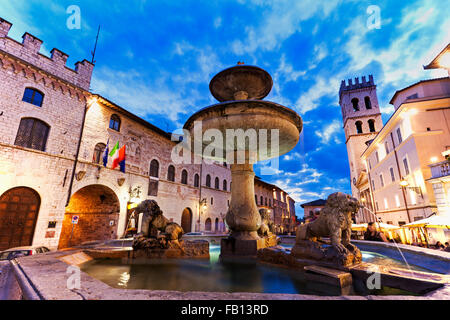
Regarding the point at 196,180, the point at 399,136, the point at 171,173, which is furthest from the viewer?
the point at 196,180

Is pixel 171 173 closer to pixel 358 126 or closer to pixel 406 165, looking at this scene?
pixel 406 165

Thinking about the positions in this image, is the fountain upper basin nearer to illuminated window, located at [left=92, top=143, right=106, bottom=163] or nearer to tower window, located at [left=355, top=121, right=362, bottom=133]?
illuminated window, located at [left=92, top=143, right=106, bottom=163]

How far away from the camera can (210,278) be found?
128 inches

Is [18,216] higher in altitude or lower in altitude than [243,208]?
lower

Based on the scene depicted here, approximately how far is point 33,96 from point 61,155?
330cm

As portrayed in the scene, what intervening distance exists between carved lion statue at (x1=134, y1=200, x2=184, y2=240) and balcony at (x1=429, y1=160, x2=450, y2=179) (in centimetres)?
1441

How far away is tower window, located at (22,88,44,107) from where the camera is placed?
10273 millimetres

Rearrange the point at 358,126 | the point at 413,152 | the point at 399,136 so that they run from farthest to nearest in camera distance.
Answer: the point at 358,126
the point at 399,136
the point at 413,152

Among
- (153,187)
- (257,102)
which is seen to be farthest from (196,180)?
(257,102)

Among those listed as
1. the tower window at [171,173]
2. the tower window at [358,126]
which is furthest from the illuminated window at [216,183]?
the tower window at [358,126]

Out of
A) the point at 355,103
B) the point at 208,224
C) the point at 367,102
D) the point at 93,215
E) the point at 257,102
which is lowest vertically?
the point at 208,224

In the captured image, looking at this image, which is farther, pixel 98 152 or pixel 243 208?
pixel 98 152
